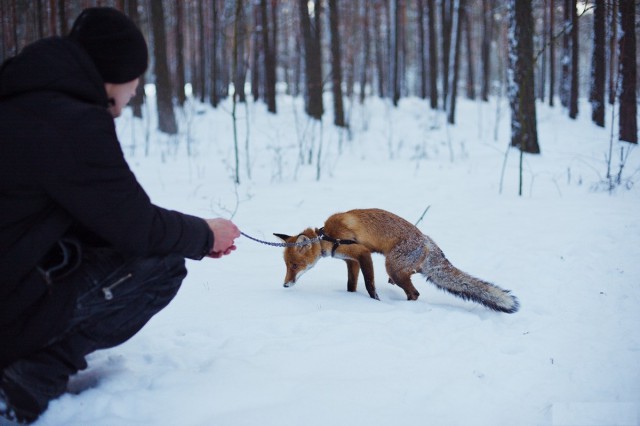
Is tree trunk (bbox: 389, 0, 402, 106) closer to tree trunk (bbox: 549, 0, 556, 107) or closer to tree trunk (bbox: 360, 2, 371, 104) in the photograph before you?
tree trunk (bbox: 360, 2, 371, 104)

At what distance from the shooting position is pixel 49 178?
191 cm

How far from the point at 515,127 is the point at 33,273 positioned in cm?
1319

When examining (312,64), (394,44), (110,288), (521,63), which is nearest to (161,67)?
(312,64)

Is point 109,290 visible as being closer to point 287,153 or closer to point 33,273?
point 33,273

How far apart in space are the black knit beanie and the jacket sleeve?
0.94 ft

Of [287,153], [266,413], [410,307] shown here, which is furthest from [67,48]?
[287,153]

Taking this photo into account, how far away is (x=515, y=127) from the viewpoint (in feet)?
42.5

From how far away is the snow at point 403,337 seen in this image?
2443 millimetres

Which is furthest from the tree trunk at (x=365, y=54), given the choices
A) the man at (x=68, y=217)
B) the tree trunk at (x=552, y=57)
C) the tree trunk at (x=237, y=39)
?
the man at (x=68, y=217)

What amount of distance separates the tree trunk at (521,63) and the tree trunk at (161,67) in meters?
10.7

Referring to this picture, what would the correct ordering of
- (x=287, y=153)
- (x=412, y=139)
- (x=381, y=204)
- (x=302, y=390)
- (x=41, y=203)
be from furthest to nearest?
1. (x=412, y=139)
2. (x=287, y=153)
3. (x=381, y=204)
4. (x=302, y=390)
5. (x=41, y=203)

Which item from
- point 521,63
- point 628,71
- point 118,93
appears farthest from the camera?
point 521,63

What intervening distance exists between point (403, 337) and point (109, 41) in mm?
2623

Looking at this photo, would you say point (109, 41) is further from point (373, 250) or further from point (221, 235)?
point (373, 250)
